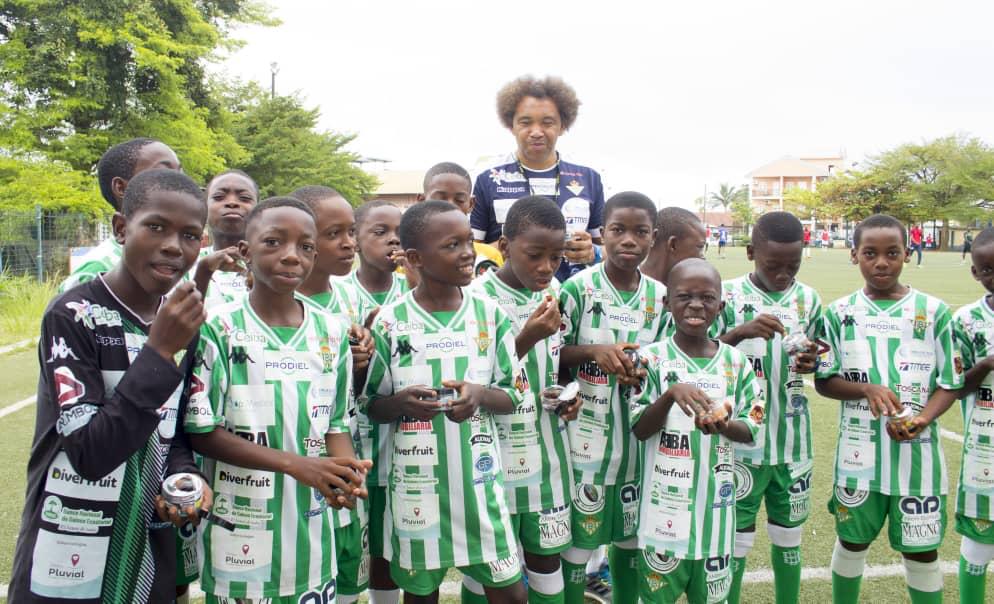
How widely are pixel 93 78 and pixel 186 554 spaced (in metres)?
22.2

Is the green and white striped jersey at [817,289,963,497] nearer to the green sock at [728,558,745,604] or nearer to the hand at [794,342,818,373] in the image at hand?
Result: the hand at [794,342,818,373]

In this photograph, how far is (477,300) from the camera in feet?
9.59

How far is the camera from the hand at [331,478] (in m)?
2.26

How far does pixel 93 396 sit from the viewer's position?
2.02 m

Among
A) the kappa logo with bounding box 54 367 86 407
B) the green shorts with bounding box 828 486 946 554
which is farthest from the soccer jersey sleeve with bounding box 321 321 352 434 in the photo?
the green shorts with bounding box 828 486 946 554

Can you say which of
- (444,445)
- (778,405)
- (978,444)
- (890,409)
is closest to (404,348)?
(444,445)

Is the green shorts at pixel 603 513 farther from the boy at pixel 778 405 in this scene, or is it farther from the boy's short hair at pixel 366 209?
the boy's short hair at pixel 366 209

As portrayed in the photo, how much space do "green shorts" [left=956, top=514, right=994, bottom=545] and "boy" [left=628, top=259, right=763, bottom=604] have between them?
4.27ft

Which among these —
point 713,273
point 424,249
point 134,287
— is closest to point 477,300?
point 424,249

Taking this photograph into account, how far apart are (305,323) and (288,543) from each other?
0.73 m

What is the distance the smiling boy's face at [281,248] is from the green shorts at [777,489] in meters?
2.36

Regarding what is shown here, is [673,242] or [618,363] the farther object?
[673,242]

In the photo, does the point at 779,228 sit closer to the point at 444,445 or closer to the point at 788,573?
the point at 788,573

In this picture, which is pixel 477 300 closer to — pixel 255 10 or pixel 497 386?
pixel 497 386
